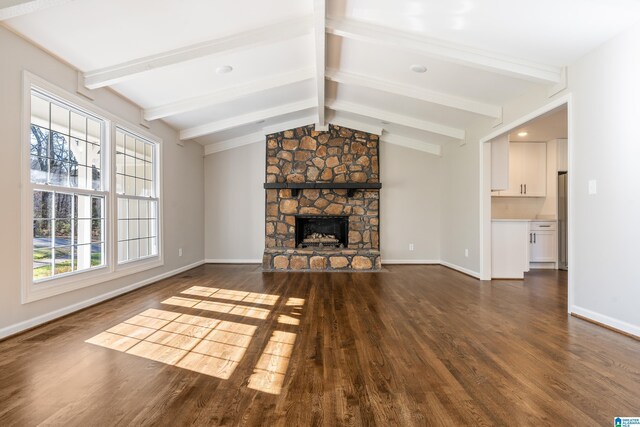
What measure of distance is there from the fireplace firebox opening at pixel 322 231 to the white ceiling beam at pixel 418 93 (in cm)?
288

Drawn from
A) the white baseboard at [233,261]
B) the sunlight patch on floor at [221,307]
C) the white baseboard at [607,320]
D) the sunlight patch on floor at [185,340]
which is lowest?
the white baseboard at [233,261]

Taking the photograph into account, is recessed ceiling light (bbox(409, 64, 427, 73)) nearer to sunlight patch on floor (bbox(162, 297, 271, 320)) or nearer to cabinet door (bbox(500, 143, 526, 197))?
sunlight patch on floor (bbox(162, 297, 271, 320))

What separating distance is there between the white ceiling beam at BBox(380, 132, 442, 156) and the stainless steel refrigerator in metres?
2.46

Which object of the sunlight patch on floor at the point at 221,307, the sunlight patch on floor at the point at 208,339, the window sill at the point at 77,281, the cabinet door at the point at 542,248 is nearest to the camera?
the sunlight patch on floor at the point at 208,339

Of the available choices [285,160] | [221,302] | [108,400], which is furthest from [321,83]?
[108,400]

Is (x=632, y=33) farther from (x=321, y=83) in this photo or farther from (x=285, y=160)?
(x=285, y=160)

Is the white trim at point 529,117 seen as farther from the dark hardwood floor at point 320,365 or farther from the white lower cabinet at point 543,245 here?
the white lower cabinet at point 543,245

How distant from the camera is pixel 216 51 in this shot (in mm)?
3480

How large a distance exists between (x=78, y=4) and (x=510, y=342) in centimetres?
415

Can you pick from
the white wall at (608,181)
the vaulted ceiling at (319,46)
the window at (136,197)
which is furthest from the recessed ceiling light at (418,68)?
the window at (136,197)

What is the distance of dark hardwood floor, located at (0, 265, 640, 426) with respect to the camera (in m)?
1.57

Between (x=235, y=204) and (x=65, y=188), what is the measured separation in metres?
3.86

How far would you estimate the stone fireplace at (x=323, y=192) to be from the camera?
22.4ft

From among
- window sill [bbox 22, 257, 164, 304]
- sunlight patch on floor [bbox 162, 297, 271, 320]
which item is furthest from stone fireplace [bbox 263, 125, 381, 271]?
sunlight patch on floor [bbox 162, 297, 271, 320]
